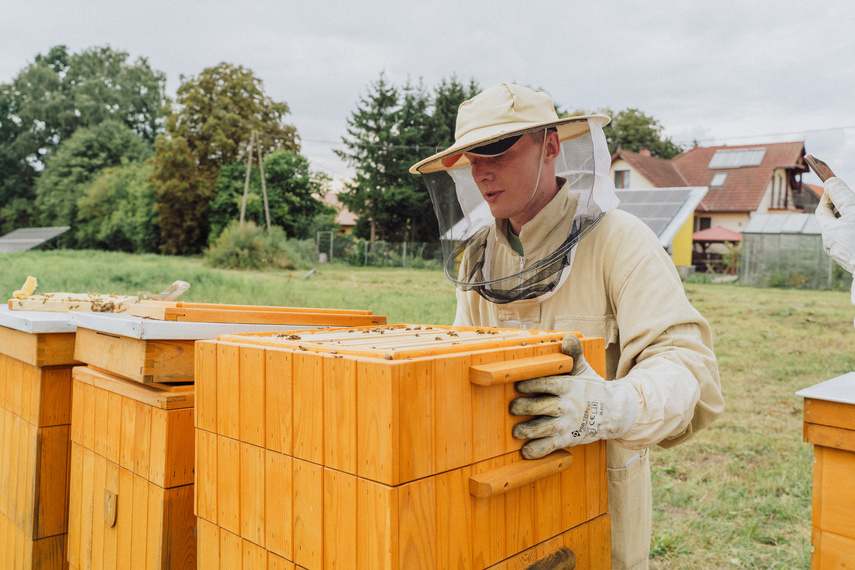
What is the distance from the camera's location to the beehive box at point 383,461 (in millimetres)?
978

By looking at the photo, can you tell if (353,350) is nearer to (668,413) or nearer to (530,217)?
(668,413)

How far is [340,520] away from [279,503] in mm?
187

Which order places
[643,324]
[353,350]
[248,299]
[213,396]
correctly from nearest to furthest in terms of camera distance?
[353,350], [213,396], [643,324], [248,299]

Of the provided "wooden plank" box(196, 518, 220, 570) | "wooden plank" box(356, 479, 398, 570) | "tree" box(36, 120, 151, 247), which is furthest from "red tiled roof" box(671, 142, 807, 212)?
"tree" box(36, 120, 151, 247)

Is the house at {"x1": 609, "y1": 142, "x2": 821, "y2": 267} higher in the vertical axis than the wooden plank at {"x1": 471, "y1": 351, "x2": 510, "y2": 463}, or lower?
higher

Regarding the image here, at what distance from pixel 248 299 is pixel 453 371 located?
9.11 m

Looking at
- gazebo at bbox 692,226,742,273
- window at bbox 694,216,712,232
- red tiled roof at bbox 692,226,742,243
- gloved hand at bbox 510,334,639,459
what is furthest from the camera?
window at bbox 694,216,712,232

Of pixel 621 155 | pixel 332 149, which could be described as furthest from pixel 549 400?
pixel 621 155

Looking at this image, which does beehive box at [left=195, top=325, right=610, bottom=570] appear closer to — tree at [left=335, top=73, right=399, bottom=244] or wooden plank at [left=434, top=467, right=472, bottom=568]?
wooden plank at [left=434, top=467, right=472, bottom=568]

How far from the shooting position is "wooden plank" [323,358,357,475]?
1021 millimetres

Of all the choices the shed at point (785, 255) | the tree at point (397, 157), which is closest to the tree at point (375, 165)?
the tree at point (397, 157)

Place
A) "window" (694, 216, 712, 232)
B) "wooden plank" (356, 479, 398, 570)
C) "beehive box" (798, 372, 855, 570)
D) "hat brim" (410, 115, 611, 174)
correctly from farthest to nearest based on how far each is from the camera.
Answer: "window" (694, 216, 712, 232) → "hat brim" (410, 115, 611, 174) → "beehive box" (798, 372, 855, 570) → "wooden plank" (356, 479, 398, 570)

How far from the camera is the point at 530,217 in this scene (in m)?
1.95

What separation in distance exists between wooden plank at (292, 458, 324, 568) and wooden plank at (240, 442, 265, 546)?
4.3 inches
